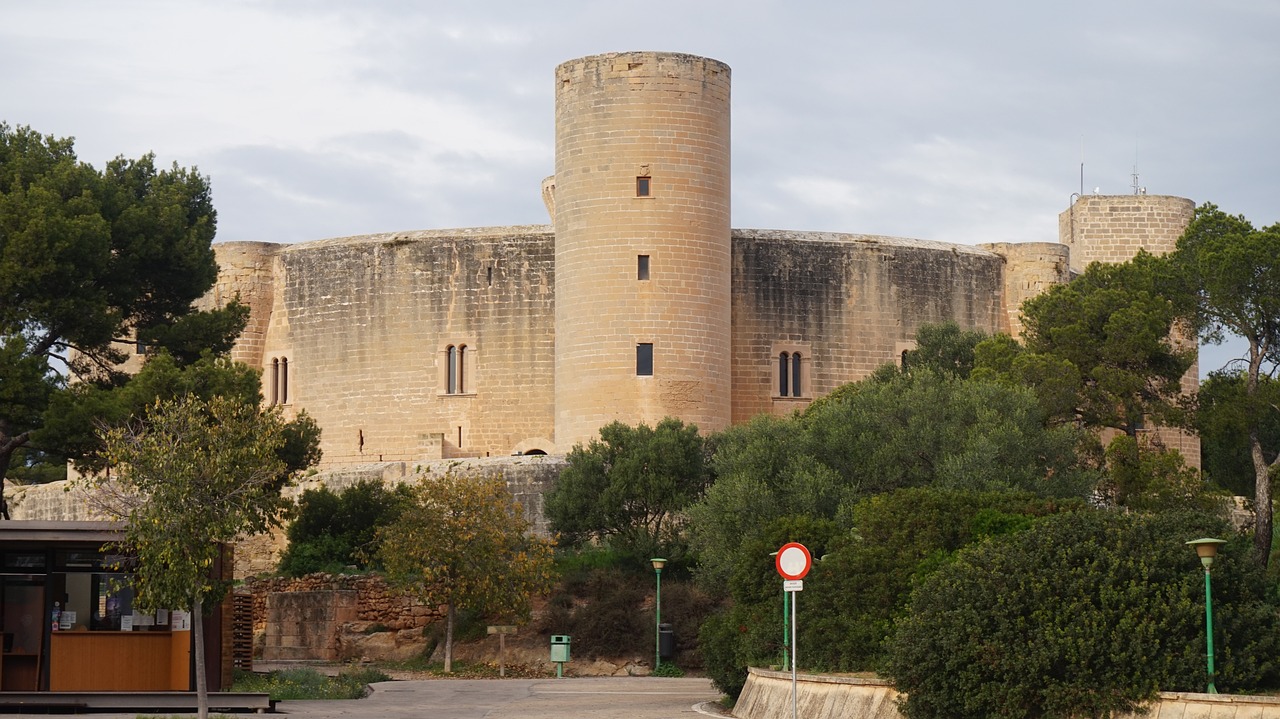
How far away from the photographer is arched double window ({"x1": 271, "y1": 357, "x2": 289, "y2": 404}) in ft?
147

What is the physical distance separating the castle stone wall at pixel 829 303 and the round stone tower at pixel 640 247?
283 cm

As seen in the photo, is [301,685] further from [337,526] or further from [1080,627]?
[337,526]

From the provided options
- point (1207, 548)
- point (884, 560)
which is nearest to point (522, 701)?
point (884, 560)

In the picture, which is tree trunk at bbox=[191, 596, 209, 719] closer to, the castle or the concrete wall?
the concrete wall

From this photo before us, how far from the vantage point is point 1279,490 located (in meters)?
29.8

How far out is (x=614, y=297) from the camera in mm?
38750

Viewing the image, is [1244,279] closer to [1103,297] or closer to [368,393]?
[1103,297]

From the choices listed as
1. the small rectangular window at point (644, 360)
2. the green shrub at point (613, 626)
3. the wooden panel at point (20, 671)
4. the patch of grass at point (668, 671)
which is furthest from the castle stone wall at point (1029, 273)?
the wooden panel at point (20, 671)

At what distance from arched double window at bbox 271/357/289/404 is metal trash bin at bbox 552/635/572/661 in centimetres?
1664

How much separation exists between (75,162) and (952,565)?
18.7 m

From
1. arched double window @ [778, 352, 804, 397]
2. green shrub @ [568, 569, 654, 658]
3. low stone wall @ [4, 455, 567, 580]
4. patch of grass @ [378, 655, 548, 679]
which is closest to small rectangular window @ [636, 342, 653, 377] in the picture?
low stone wall @ [4, 455, 567, 580]

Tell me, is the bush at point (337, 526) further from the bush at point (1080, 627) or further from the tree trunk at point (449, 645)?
the bush at point (1080, 627)

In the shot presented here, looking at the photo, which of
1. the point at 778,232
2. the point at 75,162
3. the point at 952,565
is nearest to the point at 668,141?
the point at 778,232

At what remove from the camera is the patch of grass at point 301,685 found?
23500 millimetres
